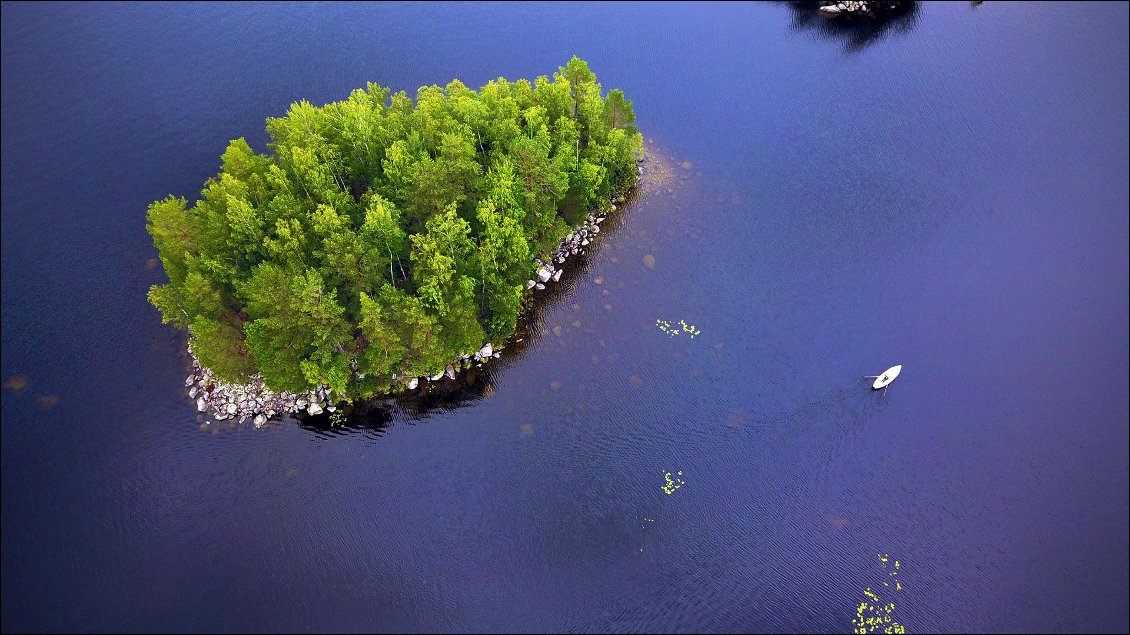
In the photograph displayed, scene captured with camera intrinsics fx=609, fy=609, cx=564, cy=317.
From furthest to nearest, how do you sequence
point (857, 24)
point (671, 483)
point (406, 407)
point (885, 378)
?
point (857, 24), point (885, 378), point (406, 407), point (671, 483)

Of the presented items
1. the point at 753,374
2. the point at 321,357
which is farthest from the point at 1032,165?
the point at 321,357

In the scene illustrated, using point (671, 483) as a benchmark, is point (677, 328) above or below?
above

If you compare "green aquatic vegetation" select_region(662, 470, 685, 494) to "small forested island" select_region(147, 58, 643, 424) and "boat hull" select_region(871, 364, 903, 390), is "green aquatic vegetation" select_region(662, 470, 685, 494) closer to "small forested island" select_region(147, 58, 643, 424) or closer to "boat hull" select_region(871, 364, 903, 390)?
"small forested island" select_region(147, 58, 643, 424)

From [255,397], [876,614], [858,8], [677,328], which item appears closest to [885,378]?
[677,328]

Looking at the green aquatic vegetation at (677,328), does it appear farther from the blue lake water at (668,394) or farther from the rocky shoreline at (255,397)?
the rocky shoreline at (255,397)

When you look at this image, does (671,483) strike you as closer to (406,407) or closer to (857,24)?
(406,407)

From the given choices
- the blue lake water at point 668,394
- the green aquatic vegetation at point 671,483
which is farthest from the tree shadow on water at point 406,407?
the green aquatic vegetation at point 671,483

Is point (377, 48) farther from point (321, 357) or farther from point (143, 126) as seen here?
point (321, 357)
